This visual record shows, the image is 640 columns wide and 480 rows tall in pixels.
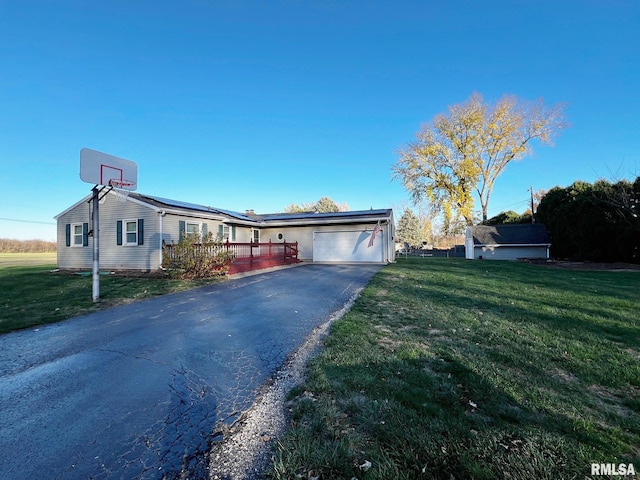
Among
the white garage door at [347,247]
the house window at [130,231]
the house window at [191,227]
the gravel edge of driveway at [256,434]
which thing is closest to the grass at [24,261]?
the house window at [130,231]

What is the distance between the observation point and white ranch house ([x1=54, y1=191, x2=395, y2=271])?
13.2m

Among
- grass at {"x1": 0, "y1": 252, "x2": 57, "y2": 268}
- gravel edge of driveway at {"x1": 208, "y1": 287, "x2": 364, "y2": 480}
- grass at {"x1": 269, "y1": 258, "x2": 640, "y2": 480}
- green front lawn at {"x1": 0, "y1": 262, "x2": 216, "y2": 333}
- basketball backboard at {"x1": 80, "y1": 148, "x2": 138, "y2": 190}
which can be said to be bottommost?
gravel edge of driveway at {"x1": 208, "y1": 287, "x2": 364, "y2": 480}

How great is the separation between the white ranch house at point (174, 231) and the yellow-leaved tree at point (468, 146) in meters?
13.2

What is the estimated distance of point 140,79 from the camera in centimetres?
1345

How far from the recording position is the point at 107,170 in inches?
325

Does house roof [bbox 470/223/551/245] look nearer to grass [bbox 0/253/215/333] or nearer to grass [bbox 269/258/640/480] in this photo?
grass [bbox 269/258/640/480]

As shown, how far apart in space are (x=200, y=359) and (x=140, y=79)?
1530cm

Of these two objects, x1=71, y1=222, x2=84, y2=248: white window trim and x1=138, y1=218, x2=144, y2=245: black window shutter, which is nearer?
x1=138, y1=218, x2=144, y2=245: black window shutter

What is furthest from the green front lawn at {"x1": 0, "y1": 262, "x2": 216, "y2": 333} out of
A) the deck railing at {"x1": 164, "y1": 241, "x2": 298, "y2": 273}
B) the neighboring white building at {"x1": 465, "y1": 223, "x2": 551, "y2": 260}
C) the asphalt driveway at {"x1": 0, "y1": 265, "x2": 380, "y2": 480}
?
the neighboring white building at {"x1": 465, "y1": 223, "x2": 551, "y2": 260}

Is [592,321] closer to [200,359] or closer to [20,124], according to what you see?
[200,359]

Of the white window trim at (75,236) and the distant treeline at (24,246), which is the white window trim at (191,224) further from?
the distant treeline at (24,246)

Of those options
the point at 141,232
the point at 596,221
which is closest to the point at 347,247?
the point at 141,232

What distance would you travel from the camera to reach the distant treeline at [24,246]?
41562mm

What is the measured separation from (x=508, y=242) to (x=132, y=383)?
1187 inches
